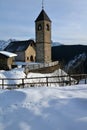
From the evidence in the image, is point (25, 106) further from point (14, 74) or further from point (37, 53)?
point (37, 53)

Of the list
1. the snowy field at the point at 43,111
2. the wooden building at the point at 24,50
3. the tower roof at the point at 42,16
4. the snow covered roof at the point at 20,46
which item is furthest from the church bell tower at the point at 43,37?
the snowy field at the point at 43,111

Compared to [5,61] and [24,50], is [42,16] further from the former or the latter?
[5,61]

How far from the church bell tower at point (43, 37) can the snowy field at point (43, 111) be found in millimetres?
49645

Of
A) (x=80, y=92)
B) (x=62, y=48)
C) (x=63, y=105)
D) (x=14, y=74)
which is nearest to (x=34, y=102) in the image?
(x=63, y=105)

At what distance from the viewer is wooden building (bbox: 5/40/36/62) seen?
6170 cm

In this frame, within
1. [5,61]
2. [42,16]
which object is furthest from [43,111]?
[42,16]

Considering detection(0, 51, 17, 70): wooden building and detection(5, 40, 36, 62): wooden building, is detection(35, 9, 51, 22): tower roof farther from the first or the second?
detection(0, 51, 17, 70): wooden building

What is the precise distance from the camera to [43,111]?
10828 mm

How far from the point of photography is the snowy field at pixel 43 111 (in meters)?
9.65

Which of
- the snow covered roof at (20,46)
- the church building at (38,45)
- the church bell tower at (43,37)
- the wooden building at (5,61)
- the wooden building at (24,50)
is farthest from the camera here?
the church bell tower at (43,37)

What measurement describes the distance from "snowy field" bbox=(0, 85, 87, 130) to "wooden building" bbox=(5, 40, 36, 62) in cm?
4836

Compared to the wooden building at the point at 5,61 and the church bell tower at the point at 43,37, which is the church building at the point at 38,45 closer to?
the church bell tower at the point at 43,37

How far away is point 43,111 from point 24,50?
50.8 metres

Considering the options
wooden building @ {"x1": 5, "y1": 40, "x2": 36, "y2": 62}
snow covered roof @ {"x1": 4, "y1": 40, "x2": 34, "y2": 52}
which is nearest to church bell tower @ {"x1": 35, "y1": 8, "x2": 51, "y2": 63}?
wooden building @ {"x1": 5, "y1": 40, "x2": 36, "y2": 62}
